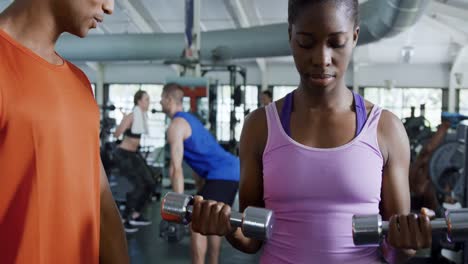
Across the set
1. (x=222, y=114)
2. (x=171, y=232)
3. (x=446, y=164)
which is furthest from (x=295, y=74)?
(x=171, y=232)

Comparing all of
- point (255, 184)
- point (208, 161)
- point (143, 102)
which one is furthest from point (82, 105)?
point (143, 102)

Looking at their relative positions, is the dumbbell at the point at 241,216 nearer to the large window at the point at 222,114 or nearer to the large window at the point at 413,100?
the large window at the point at 222,114

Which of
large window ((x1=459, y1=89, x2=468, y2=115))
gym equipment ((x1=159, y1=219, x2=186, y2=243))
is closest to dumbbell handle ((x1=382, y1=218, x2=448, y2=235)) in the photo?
gym equipment ((x1=159, y1=219, x2=186, y2=243))

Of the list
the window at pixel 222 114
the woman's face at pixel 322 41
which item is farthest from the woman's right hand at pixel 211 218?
the window at pixel 222 114

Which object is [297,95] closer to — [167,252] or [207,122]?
[167,252]

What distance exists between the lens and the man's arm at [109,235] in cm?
85

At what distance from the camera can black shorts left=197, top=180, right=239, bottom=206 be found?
2441mm

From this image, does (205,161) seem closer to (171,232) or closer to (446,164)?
(171,232)

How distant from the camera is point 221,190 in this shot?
2.47 metres

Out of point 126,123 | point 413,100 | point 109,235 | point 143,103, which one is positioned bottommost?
point 109,235

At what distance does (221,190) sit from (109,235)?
1.62 meters

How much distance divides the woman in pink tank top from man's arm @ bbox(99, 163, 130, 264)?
21 cm

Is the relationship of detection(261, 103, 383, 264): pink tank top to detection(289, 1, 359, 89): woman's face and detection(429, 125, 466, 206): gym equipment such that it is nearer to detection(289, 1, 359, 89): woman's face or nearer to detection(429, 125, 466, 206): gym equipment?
detection(289, 1, 359, 89): woman's face

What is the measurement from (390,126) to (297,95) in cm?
18
